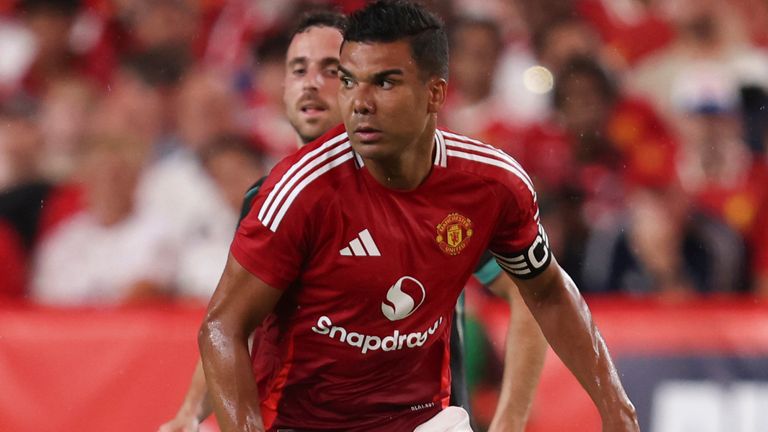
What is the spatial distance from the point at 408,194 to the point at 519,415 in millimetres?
1135

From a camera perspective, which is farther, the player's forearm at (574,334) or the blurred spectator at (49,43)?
the blurred spectator at (49,43)

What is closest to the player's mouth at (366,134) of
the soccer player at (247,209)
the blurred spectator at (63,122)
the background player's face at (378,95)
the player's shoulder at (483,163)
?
the background player's face at (378,95)

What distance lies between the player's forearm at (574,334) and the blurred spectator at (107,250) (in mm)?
3224

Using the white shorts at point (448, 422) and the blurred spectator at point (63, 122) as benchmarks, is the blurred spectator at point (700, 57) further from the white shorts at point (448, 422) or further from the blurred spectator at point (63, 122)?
the white shorts at point (448, 422)

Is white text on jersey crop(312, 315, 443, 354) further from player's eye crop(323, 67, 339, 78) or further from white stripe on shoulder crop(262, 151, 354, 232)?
player's eye crop(323, 67, 339, 78)

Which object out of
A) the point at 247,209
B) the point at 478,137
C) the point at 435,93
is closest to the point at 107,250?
the point at 478,137

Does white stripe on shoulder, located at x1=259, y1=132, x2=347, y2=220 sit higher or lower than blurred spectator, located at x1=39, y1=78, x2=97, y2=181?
lower

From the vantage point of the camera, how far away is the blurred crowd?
22.1 ft

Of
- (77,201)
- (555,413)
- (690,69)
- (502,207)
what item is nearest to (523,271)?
(502,207)

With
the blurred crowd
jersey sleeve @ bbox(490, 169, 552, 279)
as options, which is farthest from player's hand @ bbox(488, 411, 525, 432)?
the blurred crowd

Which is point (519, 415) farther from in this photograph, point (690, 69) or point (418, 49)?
point (690, 69)

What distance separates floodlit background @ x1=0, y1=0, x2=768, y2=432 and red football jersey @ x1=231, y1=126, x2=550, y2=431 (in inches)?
71.7

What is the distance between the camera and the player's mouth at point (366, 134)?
131 inches

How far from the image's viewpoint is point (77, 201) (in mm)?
7035
